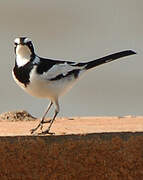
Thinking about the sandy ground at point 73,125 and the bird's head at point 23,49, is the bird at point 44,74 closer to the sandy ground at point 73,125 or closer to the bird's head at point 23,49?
the bird's head at point 23,49

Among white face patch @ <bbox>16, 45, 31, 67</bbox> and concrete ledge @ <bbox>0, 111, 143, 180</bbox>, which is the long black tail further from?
concrete ledge @ <bbox>0, 111, 143, 180</bbox>

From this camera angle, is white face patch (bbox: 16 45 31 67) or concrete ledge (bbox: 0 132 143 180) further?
white face patch (bbox: 16 45 31 67)

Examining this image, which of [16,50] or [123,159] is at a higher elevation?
[16,50]

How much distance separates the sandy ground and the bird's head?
19.0 inches

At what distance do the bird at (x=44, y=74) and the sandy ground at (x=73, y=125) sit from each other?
0.12 m

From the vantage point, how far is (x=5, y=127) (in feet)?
16.4

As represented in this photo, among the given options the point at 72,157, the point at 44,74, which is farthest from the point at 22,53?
the point at 72,157

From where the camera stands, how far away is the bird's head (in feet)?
17.5

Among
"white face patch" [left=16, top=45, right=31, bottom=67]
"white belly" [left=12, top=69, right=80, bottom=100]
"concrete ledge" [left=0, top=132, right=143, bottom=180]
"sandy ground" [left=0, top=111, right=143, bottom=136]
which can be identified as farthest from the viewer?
"white face patch" [left=16, top=45, right=31, bottom=67]

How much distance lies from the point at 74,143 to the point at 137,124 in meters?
0.99

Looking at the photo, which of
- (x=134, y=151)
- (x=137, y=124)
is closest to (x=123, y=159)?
(x=134, y=151)

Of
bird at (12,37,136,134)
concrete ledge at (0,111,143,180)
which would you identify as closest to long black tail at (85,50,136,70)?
bird at (12,37,136,134)

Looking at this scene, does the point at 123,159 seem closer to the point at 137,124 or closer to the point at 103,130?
the point at 103,130

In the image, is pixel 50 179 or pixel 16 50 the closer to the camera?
pixel 50 179
